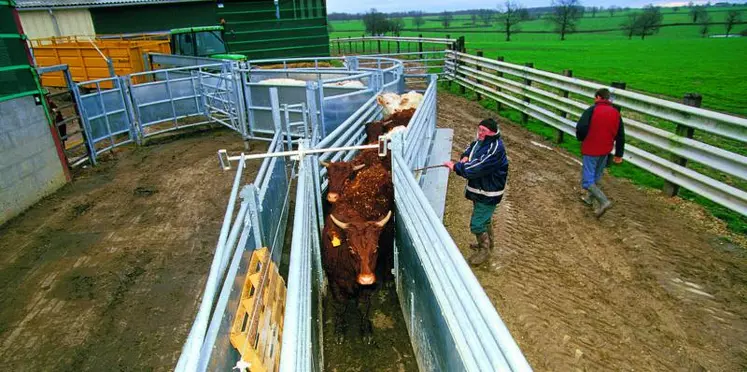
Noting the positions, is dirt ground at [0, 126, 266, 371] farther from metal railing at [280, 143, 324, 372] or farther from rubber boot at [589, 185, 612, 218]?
rubber boot at [589, 185, 612, 218]

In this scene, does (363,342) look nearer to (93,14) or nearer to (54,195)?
(54,195)

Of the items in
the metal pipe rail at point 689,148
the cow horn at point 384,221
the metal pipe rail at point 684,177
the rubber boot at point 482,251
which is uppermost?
the metal pipe rail at point 689,148

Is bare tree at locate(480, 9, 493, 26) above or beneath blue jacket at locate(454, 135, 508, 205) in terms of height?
above

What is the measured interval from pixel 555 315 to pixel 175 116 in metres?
10.8

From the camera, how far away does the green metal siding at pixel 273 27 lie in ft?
68.8

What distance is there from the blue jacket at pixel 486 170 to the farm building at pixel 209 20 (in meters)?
18.8

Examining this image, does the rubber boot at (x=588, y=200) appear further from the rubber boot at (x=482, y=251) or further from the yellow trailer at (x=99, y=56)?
the yellow trailer at (x=99, y=56)

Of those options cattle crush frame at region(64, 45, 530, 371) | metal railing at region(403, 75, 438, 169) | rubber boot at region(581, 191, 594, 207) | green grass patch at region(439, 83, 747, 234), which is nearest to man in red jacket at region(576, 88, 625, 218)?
rubber boot at region(581, 191, 594, 207)

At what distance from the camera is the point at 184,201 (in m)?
7.46

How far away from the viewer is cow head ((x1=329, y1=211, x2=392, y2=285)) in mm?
4445

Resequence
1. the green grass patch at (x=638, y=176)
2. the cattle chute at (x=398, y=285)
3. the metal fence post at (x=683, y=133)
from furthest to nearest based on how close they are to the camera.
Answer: the metal fence post at (x=683, y=133)
the green grass patch at (x=638, y=176)
the cattle chute at (x=398, y=285)

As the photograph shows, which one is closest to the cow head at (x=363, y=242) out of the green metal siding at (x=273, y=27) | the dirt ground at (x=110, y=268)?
the dirt ground at (x=110, y=268)

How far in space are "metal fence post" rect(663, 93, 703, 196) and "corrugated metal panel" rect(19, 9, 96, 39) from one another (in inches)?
1022

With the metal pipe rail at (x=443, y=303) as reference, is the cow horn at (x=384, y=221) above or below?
below
